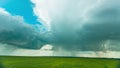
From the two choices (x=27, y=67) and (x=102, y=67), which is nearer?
(x=27, y=67)

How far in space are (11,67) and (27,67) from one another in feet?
25.3

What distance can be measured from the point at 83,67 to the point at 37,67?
2410 cm

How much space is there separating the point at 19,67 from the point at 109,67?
47.0 meters

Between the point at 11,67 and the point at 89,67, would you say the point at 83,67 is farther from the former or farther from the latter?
the point at 11,67

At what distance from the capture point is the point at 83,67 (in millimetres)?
110000

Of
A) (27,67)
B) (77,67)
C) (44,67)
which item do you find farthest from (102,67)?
(27,67)

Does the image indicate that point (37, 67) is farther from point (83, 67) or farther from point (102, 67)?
point (102, 67)

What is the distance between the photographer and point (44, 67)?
10569 centimetres

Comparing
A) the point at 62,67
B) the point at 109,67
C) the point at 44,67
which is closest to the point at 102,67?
the point at 109,67

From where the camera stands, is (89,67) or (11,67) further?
(89,67)

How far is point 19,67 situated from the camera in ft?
333

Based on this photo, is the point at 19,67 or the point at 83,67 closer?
the point at 19,67

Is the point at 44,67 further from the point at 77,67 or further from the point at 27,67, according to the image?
the point at 77,67

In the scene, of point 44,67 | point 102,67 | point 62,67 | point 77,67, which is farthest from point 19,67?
point 102,67
